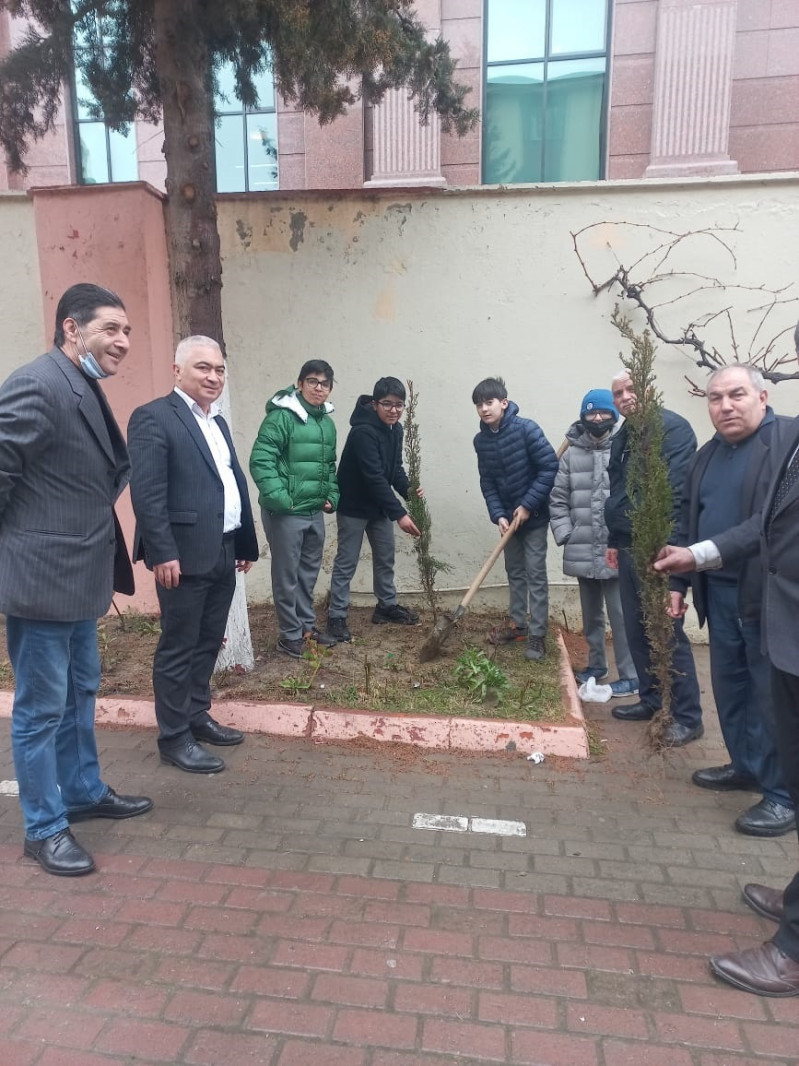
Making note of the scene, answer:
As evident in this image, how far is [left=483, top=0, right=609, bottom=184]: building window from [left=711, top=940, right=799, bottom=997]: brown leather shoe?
8.33 metres

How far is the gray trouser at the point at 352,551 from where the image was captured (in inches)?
212

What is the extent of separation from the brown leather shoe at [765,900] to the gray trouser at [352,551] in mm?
3243

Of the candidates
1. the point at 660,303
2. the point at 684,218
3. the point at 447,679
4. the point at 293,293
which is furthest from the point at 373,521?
the point at 684,218

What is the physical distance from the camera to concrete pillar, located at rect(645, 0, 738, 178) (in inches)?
302

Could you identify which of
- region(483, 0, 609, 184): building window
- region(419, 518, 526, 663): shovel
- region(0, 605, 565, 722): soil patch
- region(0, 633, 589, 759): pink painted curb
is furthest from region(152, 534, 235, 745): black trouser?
region(483, 0, 609, 184): building window

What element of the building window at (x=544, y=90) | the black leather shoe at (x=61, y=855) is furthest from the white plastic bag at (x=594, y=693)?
the building window at (x=544, y=90)

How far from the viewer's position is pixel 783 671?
2.31 metres

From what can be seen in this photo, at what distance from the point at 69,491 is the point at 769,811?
3161 millimetres

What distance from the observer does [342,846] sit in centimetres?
305

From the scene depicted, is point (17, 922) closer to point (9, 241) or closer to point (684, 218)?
point (9, 241)

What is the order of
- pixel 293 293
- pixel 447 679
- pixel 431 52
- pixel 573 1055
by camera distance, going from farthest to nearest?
pixel 293 293 < pixel 431 52 < pixel 447 679 < pixel 573 1055

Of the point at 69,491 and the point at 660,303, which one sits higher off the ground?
the point at 660,303

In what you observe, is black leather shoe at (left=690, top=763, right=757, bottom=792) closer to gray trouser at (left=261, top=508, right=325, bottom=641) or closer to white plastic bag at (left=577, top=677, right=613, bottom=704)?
white plastic bag at (left=577, top=677, right=613, bottom=704)

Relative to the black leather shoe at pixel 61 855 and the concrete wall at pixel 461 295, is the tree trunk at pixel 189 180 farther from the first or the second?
the black leather shoe at pixel 61 855
